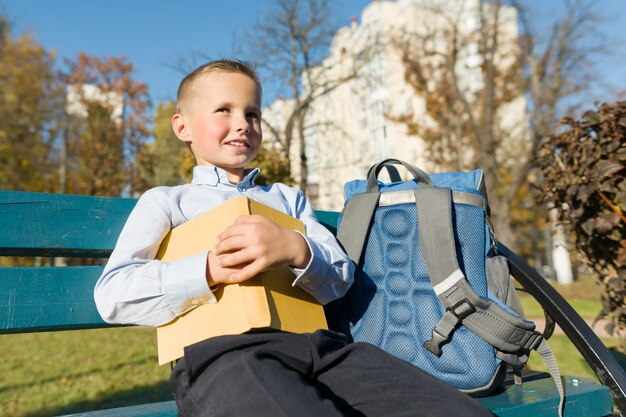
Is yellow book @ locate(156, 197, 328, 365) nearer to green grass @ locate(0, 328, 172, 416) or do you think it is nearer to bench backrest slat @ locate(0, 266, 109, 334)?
bench backrest slat @ locate(0, 266, 109, 334)

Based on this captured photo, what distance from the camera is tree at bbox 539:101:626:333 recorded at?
8.57 feet

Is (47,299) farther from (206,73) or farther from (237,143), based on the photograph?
(206,73)

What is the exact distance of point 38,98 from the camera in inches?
639

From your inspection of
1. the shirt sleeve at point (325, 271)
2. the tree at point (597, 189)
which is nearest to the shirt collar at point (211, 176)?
the shirt sleeve at point (325, 271)

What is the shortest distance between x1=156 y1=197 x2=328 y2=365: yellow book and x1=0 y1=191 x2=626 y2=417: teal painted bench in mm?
239

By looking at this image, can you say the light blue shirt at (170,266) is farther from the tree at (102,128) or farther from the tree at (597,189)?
the tree at (102,128)

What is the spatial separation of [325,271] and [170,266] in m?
0.43

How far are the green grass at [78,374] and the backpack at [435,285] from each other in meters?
2.24

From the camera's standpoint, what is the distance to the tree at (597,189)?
2613 mm

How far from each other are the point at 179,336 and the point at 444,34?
17.2 metres

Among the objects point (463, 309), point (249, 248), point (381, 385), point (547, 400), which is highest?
point (249, 248)

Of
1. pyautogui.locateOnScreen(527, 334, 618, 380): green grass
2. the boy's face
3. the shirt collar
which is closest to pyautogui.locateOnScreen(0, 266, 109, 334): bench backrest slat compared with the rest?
the shirt collar

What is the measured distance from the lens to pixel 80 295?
164cm

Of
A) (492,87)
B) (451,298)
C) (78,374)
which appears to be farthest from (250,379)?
(492,87)
